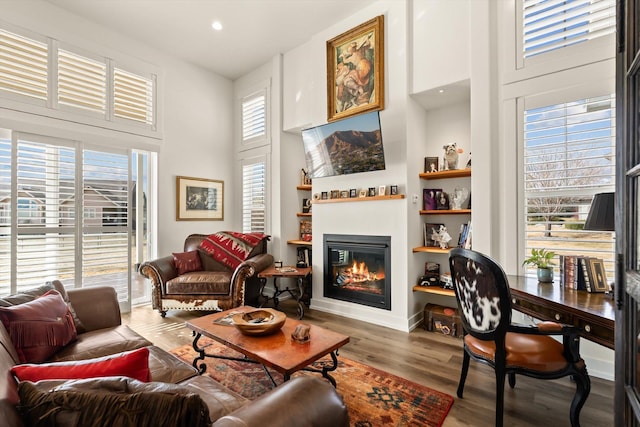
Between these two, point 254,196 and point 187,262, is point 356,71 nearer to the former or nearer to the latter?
point 254,196

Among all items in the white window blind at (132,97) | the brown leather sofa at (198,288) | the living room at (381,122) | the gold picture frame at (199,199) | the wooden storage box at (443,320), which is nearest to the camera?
the living room at (381,122)

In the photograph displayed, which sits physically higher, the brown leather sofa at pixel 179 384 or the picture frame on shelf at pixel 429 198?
the picture frame on shelf at pixel 429 198

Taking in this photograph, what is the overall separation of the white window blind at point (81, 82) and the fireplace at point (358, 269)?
3.26m

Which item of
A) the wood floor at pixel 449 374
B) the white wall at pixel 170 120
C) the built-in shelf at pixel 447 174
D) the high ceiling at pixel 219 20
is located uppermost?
the high ceiling at pixel 219 20

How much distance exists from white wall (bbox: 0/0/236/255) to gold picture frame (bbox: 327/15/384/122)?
2143 millimetres

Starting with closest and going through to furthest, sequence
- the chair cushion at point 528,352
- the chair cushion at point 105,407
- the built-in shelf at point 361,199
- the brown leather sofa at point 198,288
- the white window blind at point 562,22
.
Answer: the chair cushion at point 105,407 < the chair cushion at point 528,352 < the white window blind at point 562,22 < the built-in shelf at point 361,199 < the brown leather sofa at point 198,288

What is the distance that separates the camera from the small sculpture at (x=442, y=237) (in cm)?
333

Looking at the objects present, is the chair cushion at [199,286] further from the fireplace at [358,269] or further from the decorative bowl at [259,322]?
the decorative bowl at [259,322]

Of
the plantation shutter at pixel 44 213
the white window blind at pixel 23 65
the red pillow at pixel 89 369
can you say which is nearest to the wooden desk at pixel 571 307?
the red pillow at pixel 89 369

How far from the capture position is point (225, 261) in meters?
4.11

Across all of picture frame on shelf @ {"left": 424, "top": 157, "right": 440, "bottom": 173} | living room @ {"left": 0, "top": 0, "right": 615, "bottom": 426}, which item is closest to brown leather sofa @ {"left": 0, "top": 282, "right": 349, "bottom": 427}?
living room @ {"left": 0, "top": 0, "right": 615, "bottom": 426}

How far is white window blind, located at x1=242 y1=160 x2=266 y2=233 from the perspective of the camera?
15.6 ft

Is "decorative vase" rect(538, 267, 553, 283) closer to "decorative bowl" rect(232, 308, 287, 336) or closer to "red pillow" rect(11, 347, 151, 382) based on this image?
"decorative bowl" rect(232, 308, 287, 336)

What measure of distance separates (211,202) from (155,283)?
1628 millimetres
